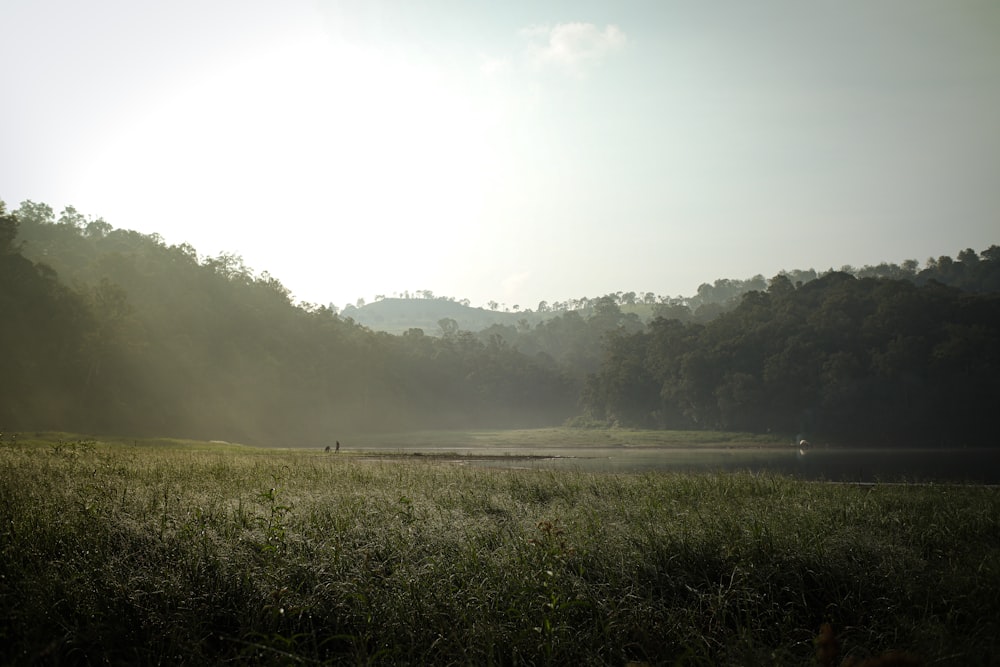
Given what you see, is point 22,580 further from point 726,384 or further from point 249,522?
point 726,384

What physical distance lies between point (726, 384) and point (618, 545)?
83379mm

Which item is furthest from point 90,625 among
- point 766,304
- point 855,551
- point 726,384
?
point 766,304

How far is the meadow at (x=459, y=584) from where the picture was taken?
19.7ft

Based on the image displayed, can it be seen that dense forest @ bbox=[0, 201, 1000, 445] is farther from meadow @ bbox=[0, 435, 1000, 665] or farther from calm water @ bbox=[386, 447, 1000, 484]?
meadow @ bbox=[0, 435, 1000, 665]

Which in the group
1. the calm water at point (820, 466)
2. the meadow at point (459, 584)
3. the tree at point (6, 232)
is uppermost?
the tree at point (6, 232)

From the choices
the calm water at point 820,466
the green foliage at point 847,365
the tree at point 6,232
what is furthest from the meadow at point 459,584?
the green foliage at point 847,365

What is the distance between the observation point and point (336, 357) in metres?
117

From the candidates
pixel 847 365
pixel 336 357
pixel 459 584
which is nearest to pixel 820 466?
pixel 847 365

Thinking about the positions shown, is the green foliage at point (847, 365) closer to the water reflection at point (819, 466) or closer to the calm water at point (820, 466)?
the calm water at point (820, 466)

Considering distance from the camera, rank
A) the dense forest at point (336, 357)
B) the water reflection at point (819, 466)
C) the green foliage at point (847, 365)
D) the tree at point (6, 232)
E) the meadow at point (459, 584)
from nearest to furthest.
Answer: the meadow at point (459, 584) → the water reflection at point (819, 466) → the tree at point (6, 232) → the dense forest at point (336, 357) → the green foliage at point (847, 365)

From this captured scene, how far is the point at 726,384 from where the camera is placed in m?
86.6

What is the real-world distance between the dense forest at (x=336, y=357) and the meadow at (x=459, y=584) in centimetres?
5665

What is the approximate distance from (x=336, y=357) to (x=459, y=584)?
113649 millimetres

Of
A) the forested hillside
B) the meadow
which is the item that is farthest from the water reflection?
the forested hillside
